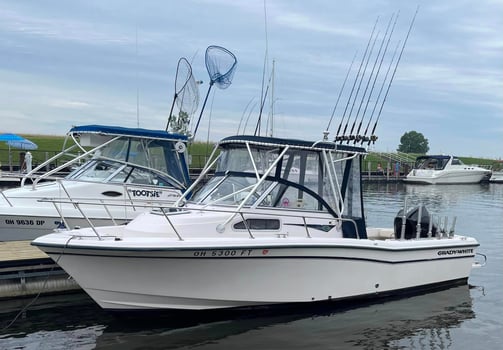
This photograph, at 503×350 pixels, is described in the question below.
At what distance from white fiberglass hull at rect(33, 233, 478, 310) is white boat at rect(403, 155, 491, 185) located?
1505 inches

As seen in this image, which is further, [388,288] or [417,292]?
[417,292]

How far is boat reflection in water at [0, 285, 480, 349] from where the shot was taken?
7.58 metres

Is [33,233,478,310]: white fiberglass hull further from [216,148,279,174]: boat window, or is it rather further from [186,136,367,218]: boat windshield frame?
[216,148,279,174]: boat window

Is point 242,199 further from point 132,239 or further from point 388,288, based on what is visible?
point 388,288

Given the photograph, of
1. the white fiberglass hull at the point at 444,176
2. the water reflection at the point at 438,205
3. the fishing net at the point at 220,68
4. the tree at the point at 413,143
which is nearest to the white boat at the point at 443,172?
the white fiberglass hull at the point at 444,176

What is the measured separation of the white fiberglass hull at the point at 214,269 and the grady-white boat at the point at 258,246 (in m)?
0.01

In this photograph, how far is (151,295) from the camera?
7.67 meters

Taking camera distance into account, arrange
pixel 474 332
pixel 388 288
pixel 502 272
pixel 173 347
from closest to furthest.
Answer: pixel 173 347, pixel 474 332, pixel 388 288, pixel 502 272

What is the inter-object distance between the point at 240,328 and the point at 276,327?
54cm

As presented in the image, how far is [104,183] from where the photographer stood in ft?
40.7

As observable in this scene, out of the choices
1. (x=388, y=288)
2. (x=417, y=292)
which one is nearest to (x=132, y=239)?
(x=388, y=288)

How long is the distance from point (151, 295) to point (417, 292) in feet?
16.2

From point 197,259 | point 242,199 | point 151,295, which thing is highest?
point 242,199

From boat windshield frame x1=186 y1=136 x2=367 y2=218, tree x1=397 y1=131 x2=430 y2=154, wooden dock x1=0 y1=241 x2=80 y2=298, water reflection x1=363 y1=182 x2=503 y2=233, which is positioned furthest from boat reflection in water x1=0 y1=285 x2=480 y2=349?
tree x1=397 y1=131 x2=430 y2=154
